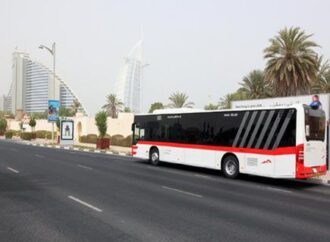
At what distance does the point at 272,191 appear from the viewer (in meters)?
13.1

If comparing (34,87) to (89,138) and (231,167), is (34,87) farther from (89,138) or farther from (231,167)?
(231,167)

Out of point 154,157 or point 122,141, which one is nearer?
point 154,157

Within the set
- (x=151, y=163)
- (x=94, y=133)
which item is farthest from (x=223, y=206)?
(x=94, y=133)

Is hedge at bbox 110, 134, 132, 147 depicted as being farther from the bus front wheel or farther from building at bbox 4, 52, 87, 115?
building at bbox 4, 52, 87, 115

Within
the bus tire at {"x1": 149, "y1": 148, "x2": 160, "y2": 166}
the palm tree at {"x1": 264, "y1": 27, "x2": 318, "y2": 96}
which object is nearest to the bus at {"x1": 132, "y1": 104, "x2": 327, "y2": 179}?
the bus tire at {"x1": 149, "y1": 148, "x2": 160, "y2": 166}

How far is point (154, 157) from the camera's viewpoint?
71.2ft

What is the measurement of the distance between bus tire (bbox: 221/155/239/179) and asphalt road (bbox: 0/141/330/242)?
5.53ft

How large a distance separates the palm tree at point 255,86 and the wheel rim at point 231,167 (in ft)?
103

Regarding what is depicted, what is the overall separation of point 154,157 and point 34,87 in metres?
145

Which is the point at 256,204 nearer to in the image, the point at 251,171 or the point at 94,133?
the point at 251,171

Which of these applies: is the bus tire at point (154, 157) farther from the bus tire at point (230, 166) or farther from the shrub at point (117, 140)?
the shrub at point (117, 140)

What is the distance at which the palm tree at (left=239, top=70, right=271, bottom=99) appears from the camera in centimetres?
4675

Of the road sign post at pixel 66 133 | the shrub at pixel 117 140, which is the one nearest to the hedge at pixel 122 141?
the shrub at pixel 117 140

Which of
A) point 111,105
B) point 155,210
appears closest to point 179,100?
point 111,105
